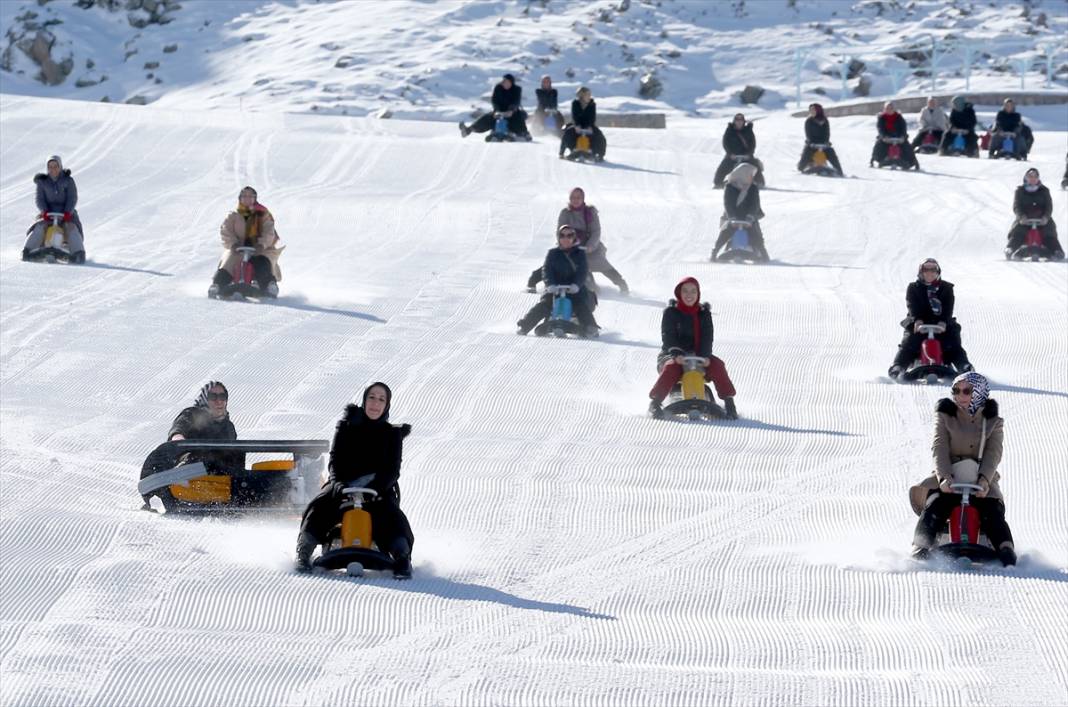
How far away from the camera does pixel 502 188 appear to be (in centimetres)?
2717

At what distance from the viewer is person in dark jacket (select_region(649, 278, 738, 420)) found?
1302cm

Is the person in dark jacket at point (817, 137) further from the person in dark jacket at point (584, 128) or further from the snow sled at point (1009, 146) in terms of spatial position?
the snow sled at point (1009, 146)

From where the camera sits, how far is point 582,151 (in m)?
A: 29.2

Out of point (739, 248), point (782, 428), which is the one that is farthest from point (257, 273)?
point (782, 428)

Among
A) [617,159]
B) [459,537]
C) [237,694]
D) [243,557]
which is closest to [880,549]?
[459,537]

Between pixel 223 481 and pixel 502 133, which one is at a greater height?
pixel 223 481

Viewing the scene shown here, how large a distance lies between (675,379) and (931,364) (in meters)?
2.43

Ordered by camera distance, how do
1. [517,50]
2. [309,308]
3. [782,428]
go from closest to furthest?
[782,428] → [309,308] → [517,50]

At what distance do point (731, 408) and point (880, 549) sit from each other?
3.79 meters

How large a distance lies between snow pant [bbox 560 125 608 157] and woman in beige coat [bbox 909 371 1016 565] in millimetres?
20213

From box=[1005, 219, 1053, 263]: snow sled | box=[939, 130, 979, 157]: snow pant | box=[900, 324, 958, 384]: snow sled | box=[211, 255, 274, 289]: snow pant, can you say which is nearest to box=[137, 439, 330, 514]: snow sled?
box=[900, 324, 958, 384]: snow sled

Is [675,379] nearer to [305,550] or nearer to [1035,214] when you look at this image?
[305,550]

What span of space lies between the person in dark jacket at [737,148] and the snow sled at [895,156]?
3404 mm

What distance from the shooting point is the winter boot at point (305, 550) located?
8.52 meters
